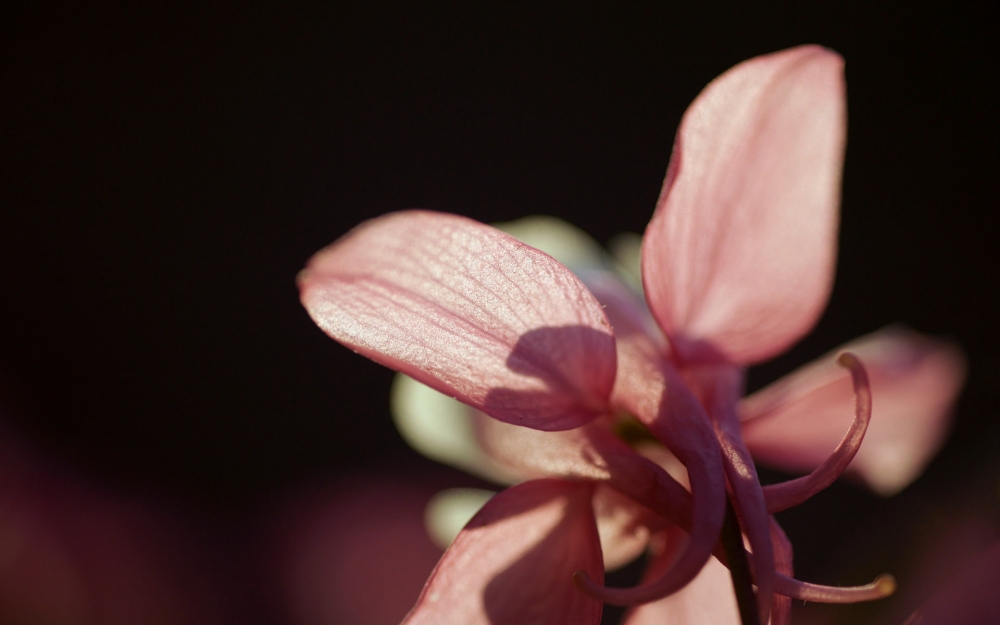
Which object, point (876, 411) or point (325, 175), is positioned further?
point (325, 175)

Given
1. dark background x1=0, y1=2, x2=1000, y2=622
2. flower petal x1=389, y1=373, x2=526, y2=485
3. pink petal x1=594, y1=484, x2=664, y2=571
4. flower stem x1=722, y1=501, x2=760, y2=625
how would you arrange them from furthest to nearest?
1. dark background x1=0, y1=2, x2=1000, y2=622
2. flower petal x1=389, y1=373, x2=526, y2=485
3. pink petal x1=594, y1=484, x2=664, y2=571
4. flower stem x1=722, y1=501, x2=760, y2=625

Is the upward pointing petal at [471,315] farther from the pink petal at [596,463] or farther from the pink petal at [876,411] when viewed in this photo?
the pink petal at [876,411]

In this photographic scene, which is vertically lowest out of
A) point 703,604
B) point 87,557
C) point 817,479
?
point 87,557

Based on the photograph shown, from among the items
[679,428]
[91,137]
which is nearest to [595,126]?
[91,137]

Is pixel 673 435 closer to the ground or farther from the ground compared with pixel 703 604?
farther from the ground

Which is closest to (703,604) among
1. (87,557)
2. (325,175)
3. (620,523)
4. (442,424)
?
(620,523)

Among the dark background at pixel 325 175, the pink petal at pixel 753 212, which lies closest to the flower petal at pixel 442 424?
the pink petal at pixel 753 212

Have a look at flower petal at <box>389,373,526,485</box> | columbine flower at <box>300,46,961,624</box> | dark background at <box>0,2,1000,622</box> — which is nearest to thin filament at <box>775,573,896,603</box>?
columbine flower at <box>300,46,961,624</box>

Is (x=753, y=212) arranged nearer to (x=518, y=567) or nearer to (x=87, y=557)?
(x=518, y=567)

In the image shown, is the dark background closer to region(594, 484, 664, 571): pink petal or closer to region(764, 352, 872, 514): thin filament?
region(594, 484, 664, 571): pink petal
